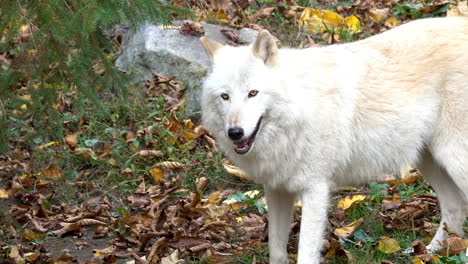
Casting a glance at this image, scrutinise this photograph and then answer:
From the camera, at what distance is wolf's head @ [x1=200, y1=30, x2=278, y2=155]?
12.8ft

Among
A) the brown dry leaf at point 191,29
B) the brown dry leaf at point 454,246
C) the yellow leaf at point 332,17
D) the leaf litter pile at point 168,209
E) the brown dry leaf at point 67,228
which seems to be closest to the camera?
the brown dry leaf at point 454,246

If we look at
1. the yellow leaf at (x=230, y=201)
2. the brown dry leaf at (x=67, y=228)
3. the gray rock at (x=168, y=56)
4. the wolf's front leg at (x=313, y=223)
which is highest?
the gray rock at (x=168, y=56)

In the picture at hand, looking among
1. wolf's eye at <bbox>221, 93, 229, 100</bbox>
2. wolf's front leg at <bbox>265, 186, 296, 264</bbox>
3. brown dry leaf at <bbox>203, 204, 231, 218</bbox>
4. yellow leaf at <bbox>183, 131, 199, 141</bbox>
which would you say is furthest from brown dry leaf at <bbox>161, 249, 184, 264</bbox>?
yellow leaf at <bbox>183, 131, 199, 141</bbox>

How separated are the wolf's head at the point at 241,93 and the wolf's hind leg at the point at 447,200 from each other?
1531mm

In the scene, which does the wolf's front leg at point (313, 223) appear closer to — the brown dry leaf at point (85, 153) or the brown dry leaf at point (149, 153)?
the brown dry leaf at point (149, 153)

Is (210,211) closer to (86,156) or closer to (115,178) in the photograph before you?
(115,178)

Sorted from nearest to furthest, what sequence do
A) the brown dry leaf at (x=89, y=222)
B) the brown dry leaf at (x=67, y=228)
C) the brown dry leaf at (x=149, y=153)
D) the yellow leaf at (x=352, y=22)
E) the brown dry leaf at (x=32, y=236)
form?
the brown dry leaf at (x=32, y=236) < the brown dry leaf at (x=67, y=228) < the brown dry leaf at (x=89, y=222) < the brown dry leaf at (x=149, y=153) < the yellow leaf at (x=352, y=22)

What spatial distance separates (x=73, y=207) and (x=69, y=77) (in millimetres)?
2229

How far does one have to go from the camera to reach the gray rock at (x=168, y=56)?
278 inches

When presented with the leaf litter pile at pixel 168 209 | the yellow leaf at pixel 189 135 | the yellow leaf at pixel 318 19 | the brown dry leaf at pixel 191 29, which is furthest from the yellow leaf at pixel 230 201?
the yellow leaf at pixel 318 19

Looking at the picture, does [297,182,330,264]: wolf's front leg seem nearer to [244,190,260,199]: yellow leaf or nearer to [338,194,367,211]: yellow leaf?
[338,194,367,211]: yellow leaf

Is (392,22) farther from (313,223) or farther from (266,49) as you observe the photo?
(313,223)

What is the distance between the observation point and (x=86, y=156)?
6.50 m

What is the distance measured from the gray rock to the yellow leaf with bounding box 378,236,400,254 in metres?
3.01
